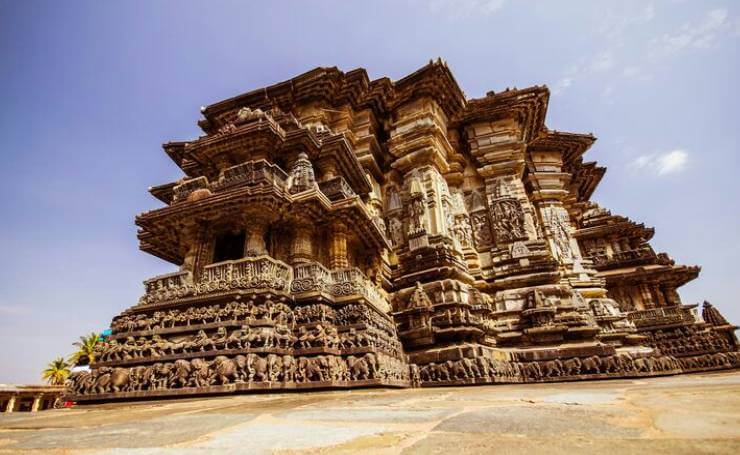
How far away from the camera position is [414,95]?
573 inches

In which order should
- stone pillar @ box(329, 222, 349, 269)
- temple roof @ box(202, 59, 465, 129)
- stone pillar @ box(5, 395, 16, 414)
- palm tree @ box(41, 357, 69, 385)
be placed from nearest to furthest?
stone pillar @ box(329, 222, 349, 269) → temple roof @ box(202, 59, 465, 129) → stone pillar @ box(5, 395, 16, 414) → palm tree @ box(41, 357, 69, 385)

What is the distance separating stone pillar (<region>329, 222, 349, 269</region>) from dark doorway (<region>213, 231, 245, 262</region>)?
2576mm

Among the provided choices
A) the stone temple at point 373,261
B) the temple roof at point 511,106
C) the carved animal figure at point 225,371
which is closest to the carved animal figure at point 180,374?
the stone temple at point 373,261

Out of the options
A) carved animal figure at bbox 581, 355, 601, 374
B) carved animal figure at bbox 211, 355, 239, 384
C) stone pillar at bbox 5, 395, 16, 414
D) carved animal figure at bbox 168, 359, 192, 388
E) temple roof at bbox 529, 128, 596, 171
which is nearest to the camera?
carved animal figure at bbox 211, 355, 239, 384

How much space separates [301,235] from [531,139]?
42.5ft

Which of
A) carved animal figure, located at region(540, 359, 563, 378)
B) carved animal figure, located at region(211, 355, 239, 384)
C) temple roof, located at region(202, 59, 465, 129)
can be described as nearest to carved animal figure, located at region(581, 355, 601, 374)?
carved animal figure, located at region(540, 359, 563, 378)

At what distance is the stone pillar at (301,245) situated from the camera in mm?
9570

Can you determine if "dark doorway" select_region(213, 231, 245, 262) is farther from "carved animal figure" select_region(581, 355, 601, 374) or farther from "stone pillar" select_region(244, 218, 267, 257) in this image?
"carved animal figure" select_region(581, 355, 601, 374)

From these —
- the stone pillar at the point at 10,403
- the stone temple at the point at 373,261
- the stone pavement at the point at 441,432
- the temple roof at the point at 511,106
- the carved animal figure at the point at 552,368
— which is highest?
the temple roof at the point at 511,106

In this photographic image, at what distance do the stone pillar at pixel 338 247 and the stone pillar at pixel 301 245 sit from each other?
577 mm

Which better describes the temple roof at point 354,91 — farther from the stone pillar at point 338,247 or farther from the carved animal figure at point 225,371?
the carved animal figure at point 225,371

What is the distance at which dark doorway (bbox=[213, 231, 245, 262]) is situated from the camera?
10344 mm

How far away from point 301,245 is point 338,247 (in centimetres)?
101

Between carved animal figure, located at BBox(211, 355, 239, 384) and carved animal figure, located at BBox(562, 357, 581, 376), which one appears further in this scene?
carved animal figure, located at BBox(562, 357, 581, 376)
